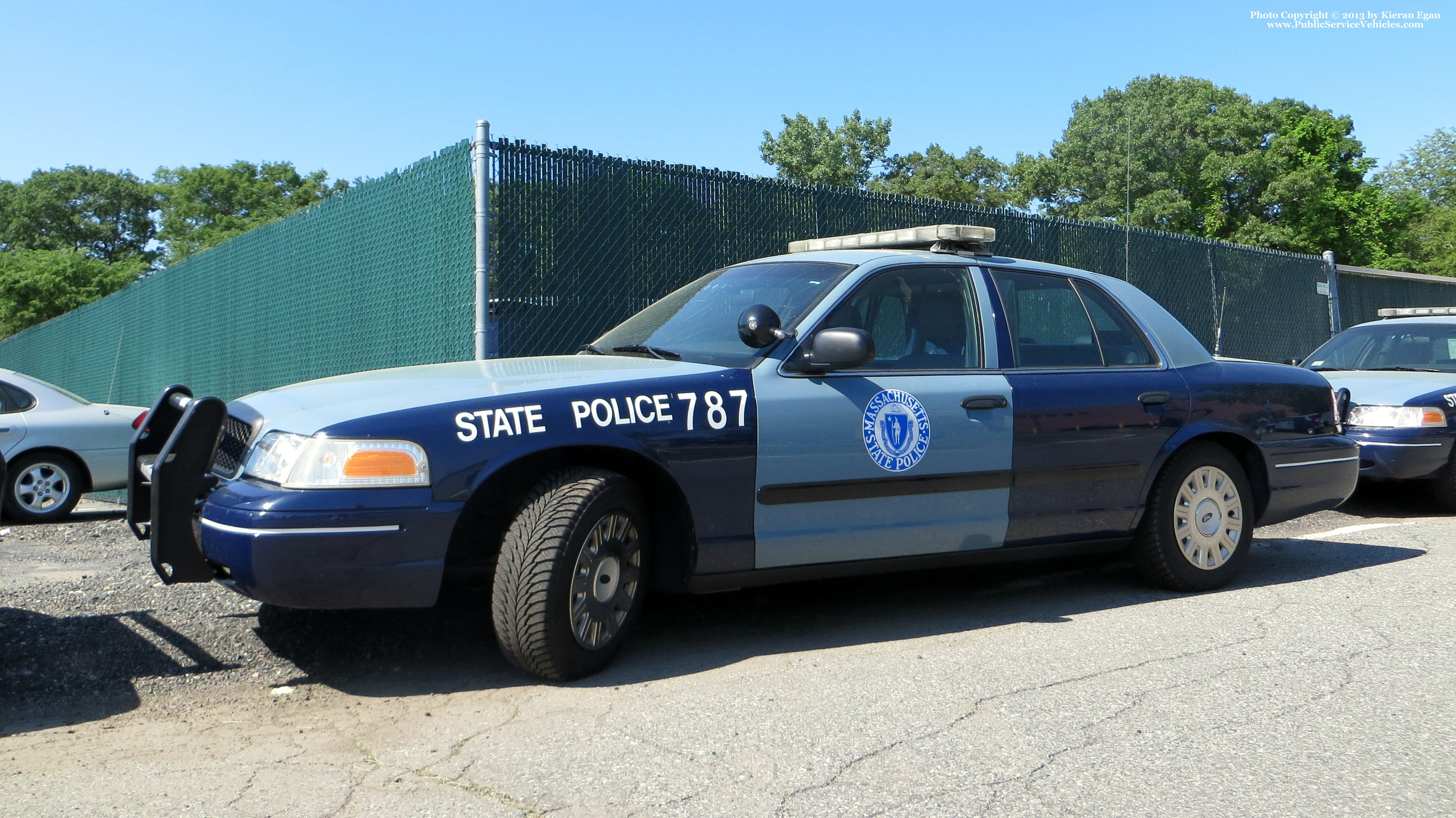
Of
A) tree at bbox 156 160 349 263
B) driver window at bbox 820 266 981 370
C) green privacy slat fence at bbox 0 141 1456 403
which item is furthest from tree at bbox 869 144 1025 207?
driver window at bbox 820 266 981 370

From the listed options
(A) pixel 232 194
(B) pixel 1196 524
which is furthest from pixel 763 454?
(A) pixel 232 194

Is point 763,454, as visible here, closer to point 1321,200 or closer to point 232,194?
point 1321,200

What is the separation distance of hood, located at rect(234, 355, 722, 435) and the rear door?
150cm

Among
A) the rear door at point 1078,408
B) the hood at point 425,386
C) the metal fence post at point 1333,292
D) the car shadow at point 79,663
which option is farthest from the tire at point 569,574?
the metal fence post at point 1333,292

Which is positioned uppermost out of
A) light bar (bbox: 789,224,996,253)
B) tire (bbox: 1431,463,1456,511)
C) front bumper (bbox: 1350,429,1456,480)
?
light bar (bbox: 789,224,996,253)

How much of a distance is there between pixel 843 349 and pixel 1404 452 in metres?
5.62

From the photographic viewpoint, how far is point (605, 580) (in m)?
4.12

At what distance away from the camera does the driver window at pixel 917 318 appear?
192 inches

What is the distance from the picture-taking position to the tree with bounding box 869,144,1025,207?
5088 cm

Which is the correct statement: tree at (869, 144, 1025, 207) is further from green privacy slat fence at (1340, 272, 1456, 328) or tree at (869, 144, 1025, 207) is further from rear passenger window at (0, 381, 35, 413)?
rear passenger window at (0, 381, 35, 413)

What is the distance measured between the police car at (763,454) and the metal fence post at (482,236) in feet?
6.12

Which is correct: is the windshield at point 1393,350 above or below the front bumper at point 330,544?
above

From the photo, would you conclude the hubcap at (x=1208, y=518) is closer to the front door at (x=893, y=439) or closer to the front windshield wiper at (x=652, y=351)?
the front door at (x=893, y=439)

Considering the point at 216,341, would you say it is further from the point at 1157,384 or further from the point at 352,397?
the point at 1157,384
